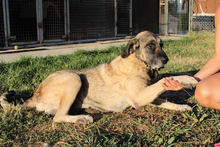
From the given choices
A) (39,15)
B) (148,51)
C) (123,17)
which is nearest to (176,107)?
(148,51)

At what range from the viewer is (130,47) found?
142 inches

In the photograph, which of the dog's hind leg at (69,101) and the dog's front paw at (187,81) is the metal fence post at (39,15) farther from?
the dog's front paw at (187,81)

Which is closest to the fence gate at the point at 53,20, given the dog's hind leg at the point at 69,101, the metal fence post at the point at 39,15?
the metal fence post at the point at 39,15

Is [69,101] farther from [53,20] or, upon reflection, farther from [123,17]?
[123,17]

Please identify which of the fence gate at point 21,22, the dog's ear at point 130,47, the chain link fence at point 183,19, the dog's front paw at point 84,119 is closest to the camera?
the dog's front paw at point 84,119

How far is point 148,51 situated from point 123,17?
28.4ft

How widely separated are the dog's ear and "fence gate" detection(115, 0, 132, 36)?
782cm

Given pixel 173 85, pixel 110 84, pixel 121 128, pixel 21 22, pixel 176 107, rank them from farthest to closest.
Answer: pixel 21 22, pixel 110 84, pixel 176 107, pixel 121 128, pixel 173 85

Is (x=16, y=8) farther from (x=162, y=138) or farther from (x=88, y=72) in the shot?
(x=162, y=138)

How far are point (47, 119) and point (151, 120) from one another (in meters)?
1.50

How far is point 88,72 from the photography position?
3760mm

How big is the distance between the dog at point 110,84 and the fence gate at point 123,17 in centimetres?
789

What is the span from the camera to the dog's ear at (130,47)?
356cm

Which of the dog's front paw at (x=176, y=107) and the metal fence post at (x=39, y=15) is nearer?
the dog's front paw at (x=176, y=107)
